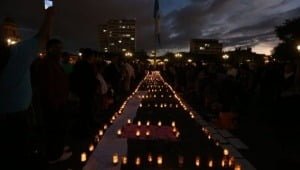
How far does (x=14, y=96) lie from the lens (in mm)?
4957

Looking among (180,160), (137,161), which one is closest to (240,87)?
(180,160)

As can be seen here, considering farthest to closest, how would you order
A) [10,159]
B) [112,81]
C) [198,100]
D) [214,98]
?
[198,100], [112,81], [214,98], [10,159]

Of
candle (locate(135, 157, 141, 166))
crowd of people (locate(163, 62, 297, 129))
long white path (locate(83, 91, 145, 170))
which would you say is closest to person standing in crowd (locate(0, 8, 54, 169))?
long white path (locate(83, 91, 145, 170))

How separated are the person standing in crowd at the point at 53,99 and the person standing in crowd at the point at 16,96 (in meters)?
4.17

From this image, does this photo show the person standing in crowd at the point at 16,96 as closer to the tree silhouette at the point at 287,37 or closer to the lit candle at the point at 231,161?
the lit candle at the point at 231,161

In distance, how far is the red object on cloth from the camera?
40.2 ft

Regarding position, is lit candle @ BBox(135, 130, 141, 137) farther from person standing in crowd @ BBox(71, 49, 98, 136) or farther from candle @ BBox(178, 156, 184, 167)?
candle @ BBox(178, 156, 184, 167)

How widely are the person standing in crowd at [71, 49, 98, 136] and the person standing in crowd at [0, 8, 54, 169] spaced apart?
791 centimetres

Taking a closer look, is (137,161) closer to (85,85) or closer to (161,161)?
(161,161)

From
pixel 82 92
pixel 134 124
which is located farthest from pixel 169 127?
pixel 82 92

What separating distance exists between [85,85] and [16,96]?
8.07m

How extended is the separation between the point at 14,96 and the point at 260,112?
14814 millimetres

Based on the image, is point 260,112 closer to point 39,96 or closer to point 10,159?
point 39,96

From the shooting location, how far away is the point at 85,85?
13039mm
